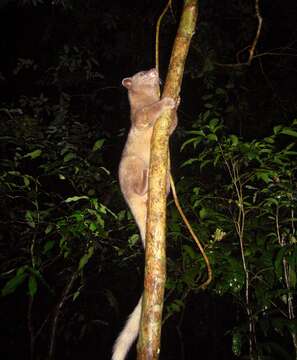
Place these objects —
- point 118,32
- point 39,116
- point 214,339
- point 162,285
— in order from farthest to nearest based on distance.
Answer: point 214,339
point 118,32
point 39,116
point 162,285

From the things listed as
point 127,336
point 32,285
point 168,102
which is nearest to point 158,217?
point 168,102

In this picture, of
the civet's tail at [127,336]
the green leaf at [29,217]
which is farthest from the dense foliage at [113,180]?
the civet's tail at [127,336]

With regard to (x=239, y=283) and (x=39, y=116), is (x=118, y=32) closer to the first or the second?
(x=39, y=116)

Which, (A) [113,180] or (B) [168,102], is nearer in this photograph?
(B) [168,102]

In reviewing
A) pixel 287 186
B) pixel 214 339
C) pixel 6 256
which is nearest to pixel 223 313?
pixel 214 339

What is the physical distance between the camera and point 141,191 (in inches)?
152

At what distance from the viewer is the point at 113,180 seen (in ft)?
16.8

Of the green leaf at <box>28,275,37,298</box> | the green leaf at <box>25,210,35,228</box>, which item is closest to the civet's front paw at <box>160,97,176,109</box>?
the green leaf at <box>28,275,37,298</box>

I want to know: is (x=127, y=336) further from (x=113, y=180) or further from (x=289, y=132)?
(x=113, y=180)

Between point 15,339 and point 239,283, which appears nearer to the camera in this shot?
point 239,283

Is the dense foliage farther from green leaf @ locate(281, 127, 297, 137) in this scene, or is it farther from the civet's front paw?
the civet's front paw

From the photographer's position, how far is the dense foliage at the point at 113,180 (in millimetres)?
3599

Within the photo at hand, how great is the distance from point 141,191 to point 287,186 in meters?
1.43

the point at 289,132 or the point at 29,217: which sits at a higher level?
the point at 289,132
